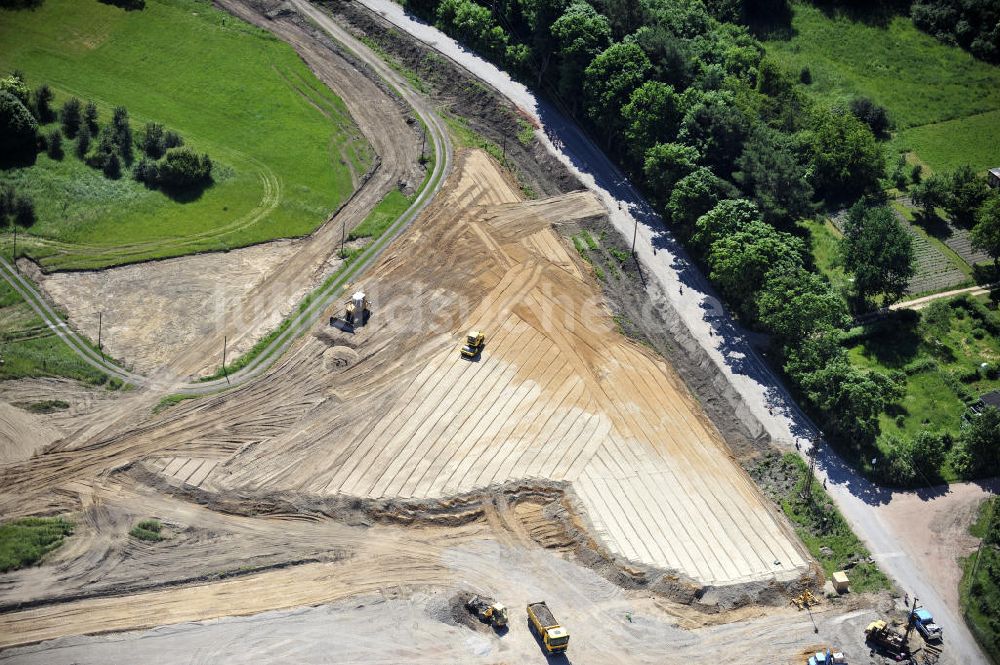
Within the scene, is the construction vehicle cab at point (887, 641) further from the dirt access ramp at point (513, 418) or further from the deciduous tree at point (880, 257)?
the deciduous tree at point (880, 257)

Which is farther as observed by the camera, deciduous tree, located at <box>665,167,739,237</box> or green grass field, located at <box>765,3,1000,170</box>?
green grass field, located at <box>765,3,1000,170</box>

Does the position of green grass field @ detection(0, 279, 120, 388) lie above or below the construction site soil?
below

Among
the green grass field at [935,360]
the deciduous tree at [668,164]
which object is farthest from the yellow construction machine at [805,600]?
the deciduous tree at [668,164]

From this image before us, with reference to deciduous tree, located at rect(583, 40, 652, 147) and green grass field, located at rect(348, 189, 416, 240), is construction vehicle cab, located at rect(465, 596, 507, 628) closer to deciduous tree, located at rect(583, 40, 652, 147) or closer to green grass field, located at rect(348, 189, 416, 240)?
green grass field, located at rect(348, 189, 416, 240)

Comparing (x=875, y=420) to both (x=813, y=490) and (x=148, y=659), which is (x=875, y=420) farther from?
(x=148, y=659)

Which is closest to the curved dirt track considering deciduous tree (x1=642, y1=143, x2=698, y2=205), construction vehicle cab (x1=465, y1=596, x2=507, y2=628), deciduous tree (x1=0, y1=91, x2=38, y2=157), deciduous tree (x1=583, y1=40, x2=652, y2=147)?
construction vehicle cab (x1=465, y1=596, x2=507, y2=628)

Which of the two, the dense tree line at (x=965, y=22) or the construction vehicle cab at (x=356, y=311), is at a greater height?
the dense tree line at (x=965, y=22)

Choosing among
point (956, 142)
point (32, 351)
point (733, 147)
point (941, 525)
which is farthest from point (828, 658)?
point (32, 351)
